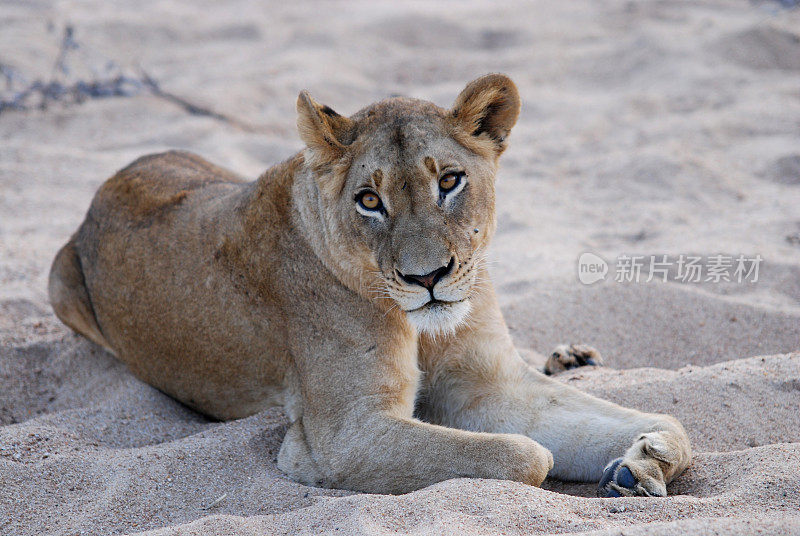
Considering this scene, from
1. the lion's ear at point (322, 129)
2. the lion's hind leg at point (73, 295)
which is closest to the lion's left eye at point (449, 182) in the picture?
the lion's ear at point (322, 129)

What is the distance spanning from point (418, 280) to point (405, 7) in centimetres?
947

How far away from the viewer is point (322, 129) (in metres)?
3.45

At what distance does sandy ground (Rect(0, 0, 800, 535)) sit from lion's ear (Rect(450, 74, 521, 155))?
4.33ft

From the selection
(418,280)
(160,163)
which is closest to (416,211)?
(418,280)

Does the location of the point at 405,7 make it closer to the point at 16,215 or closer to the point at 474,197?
the point at 16,215

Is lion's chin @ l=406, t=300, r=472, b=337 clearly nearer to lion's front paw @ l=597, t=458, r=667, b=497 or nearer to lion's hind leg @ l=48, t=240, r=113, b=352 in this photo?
lion's front paw @ l=597, t=458, r=667, b=497

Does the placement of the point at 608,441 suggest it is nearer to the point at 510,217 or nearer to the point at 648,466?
the point at 648,466

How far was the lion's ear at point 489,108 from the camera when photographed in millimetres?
3500

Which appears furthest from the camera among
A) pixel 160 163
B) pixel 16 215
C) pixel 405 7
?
pixel 405 7

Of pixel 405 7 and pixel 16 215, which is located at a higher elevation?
pixel 405 7

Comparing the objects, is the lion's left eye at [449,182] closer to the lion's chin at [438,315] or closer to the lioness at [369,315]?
the lioness at [369,315]

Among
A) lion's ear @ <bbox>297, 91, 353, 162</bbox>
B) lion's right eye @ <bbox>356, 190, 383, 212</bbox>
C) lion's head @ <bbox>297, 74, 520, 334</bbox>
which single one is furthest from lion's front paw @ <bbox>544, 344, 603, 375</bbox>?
lion's ear @ <bbox>297, 91, 353, 162</bbox>

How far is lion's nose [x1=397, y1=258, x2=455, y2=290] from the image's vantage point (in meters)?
3.14

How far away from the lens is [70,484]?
3428 mm
